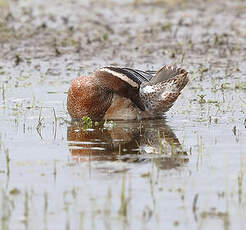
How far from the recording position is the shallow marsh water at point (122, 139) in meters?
5.99

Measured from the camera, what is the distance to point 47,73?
13.0 metres

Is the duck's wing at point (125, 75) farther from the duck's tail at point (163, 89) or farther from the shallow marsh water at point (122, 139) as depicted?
the shallow marsh water at point (122, 139)

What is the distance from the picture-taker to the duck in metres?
9.48

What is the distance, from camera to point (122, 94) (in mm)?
9594

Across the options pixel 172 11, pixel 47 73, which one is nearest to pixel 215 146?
pixel 47 73

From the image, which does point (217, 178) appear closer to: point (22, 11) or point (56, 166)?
point (56, 166)

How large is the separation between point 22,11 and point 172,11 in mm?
3620

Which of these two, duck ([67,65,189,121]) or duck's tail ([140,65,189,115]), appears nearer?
duck ([67,65,189,121])

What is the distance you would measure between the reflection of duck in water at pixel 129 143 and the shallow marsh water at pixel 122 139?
13mm

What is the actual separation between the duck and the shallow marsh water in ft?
0.60

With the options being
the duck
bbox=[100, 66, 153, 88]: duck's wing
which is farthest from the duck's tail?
bbox=[100, 66, 153, 88]: duck's wing

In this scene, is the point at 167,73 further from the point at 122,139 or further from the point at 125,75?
the point at 122,139

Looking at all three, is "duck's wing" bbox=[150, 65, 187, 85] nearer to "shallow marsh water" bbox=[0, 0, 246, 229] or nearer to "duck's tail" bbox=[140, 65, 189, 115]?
"duck's tail" bbox=[140, 65, 189, 115]

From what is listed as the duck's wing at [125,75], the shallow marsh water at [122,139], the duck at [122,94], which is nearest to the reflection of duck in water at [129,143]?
the shallow marsh water at [122,139]
